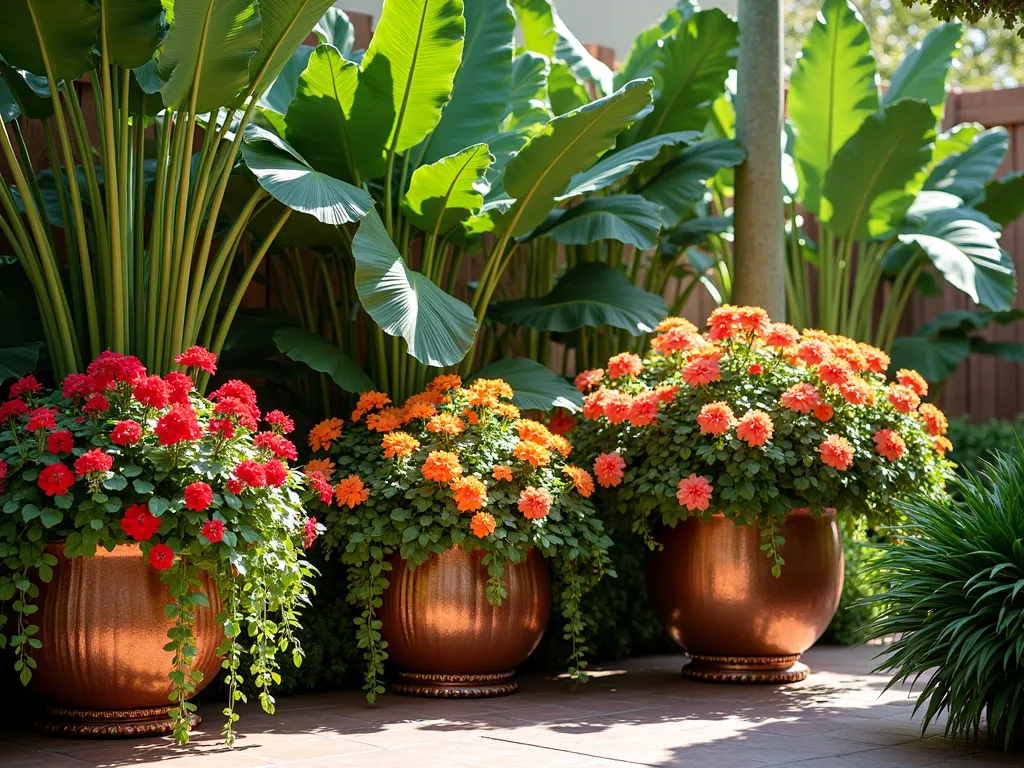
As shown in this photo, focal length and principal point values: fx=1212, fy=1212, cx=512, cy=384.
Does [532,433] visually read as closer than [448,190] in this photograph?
Yes

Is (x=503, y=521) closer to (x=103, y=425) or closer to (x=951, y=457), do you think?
(x=103, y=425)

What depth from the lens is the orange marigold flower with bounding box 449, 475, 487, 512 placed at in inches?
171

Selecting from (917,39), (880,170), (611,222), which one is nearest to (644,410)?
(611,222)

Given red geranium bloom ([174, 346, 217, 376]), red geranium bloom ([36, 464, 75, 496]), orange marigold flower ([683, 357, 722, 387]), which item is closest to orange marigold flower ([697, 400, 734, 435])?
orange marigold flower ([683, 357, 722, 387])

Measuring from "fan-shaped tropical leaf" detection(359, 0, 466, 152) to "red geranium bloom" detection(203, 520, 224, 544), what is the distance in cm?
202

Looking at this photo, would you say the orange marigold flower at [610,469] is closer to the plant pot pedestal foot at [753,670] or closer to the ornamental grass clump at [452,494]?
the ornamental grass clump at [452,494]

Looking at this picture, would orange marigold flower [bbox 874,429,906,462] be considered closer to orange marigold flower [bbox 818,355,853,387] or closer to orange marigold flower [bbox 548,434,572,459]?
orange marigold flower [bbox 818,355,853,387]

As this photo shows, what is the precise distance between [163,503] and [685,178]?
335 centimetres

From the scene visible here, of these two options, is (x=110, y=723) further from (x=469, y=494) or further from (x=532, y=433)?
(x=532, y=433)

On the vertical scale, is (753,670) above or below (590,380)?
below

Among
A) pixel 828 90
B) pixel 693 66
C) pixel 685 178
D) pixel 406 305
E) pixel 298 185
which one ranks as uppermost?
pixel 828 90

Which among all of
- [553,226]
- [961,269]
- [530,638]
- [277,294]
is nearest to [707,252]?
[961,269]

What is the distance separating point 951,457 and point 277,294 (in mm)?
4511

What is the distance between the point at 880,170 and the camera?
661cm
